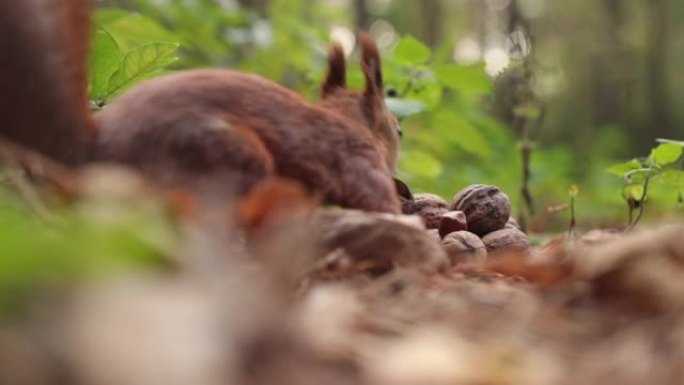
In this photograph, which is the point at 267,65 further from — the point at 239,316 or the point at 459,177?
the point at 239,316

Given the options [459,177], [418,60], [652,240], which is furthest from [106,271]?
[459,177]

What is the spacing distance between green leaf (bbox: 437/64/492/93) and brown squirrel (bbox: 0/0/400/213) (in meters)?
0.91

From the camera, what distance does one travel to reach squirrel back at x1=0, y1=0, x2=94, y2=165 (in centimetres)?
94

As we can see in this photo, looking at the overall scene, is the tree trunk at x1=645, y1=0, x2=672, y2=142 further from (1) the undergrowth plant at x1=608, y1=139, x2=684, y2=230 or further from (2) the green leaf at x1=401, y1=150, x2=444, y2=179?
(1) the undergrowth plant at x1=608, y1=139, x2=684, y2=230

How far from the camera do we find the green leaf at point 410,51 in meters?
2.37

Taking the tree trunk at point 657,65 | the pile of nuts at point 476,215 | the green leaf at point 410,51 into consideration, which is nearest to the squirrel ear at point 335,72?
the pile of nuts at point 476,215

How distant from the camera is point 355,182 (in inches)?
54.8

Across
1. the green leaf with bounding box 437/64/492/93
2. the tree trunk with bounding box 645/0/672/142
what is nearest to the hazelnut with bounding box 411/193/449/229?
the green leaf with bounding box 437/64/492/93

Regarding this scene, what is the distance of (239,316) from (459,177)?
3.64 m

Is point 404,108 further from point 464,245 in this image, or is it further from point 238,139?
point 238,139

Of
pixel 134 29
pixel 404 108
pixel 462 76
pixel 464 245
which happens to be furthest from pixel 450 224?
pixel 134 29

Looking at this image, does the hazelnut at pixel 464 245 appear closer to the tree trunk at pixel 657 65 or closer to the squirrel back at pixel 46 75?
the squirrel back at pixel 46 75

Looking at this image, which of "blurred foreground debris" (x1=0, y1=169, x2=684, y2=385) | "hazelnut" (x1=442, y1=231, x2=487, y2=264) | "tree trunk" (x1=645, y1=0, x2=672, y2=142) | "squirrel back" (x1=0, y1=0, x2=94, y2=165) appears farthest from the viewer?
"tree trunk" (x1=645, y1=0, x2=672, y2=142)

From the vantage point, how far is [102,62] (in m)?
1.62
